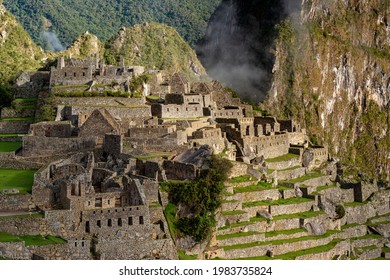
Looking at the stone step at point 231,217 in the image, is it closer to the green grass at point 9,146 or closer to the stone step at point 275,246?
the stone step at point 275,246

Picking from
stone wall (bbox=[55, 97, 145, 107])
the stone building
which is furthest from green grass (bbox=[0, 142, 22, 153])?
the stone building

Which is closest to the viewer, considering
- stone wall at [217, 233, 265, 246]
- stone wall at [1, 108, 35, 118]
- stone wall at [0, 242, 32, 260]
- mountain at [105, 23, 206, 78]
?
stone wall at [0, 242, 32, 260]

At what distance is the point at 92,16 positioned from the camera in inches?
4860

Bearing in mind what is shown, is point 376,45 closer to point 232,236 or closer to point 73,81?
point 73,81

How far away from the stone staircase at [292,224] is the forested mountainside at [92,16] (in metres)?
50.4

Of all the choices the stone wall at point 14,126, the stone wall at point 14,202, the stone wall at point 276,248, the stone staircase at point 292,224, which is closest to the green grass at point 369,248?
the stone staircase at point 292,224

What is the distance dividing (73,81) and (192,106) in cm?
784

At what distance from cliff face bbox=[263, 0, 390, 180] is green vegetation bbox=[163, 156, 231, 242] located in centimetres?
8793

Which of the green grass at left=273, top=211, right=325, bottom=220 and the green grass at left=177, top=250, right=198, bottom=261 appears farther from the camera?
the green grass at left=273, top=211, right=325, bottom=220

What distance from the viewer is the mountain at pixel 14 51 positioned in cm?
7773

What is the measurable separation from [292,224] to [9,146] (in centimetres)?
1666

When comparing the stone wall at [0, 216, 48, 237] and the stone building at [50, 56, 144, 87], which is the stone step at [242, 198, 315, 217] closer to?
the stone wall at [0, 216, 48, 237]

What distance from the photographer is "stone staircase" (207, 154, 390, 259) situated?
51.3 metres

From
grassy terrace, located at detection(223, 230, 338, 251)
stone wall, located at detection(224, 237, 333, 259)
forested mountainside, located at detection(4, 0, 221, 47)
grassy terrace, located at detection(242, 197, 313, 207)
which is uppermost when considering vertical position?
forested mountainside, located at detection(4, 0, 221, 47)
